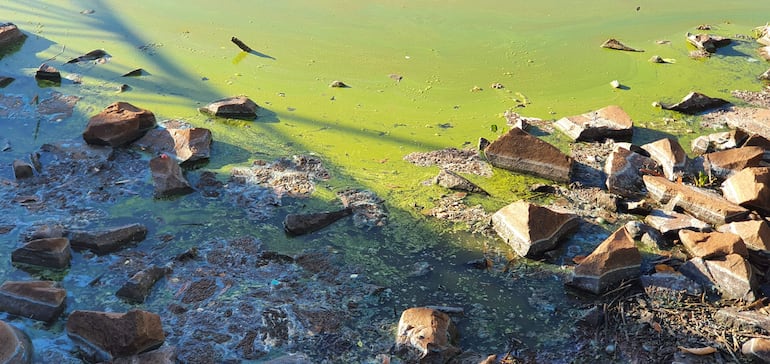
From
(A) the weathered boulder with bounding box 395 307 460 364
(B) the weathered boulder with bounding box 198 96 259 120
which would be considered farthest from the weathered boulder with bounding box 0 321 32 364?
(B) the weathered boulder with bounding box 198 96 259 120

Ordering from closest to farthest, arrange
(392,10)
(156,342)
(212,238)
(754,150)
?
(156,342), (212,238), (754,150), (392,10)

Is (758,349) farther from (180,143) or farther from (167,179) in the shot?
(180,143)

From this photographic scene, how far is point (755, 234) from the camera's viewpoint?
2887mm

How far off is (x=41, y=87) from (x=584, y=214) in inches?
145

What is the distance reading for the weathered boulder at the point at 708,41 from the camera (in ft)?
17.2

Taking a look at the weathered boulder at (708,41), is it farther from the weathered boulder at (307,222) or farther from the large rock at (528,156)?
the weathered boulder at (307,222)

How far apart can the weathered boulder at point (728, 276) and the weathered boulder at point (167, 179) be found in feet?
8.05

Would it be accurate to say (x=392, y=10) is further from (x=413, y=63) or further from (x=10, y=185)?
(x=10, y=185)

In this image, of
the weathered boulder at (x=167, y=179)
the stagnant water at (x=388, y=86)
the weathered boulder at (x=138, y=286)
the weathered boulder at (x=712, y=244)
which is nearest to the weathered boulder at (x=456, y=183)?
the stagnant water at (x=388, y=86)

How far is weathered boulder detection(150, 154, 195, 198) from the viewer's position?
3.32 meters

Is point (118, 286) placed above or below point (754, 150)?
below

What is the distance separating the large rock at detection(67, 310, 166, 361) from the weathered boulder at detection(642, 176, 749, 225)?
8.18 feet

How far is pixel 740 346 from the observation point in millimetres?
2434

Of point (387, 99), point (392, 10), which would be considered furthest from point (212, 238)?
point (392, 10)
